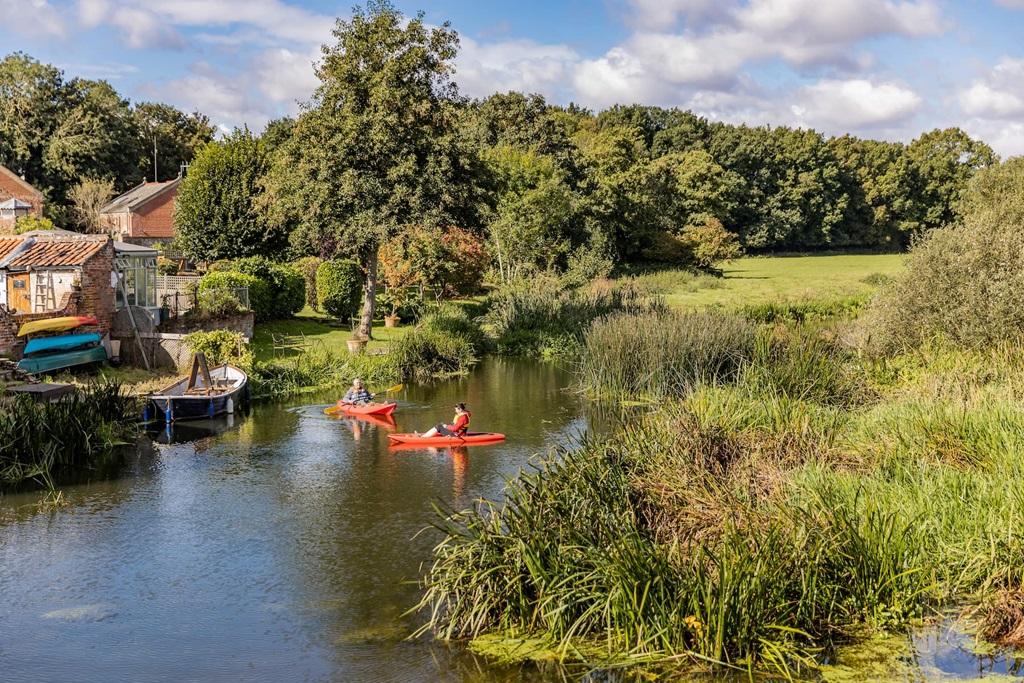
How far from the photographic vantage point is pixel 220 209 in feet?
133

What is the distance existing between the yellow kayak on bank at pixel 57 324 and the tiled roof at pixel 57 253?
72.8 inches

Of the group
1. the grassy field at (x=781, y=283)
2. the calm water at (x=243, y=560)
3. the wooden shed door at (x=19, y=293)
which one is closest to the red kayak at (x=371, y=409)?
the calm water at (x=243, y=560)

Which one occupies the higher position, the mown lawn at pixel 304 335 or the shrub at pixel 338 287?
the shrub at pixel 338 287

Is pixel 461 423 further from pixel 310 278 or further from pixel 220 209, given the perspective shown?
pixel 220 209

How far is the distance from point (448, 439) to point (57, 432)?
25.8 ft

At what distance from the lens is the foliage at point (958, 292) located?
2025 centimetres

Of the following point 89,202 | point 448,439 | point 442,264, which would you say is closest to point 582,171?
point 442,264

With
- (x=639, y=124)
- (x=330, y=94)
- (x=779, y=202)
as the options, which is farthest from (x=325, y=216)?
(x=779, y=202)

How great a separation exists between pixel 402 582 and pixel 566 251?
Answer: 41.0m

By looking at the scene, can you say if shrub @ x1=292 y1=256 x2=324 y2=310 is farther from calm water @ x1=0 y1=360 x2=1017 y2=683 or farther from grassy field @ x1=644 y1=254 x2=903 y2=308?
calm water @ x1=0 y1=360 x2=1017 y2=683

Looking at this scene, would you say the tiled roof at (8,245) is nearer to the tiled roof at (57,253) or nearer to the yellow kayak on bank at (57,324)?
the tiled roof at (57,253)

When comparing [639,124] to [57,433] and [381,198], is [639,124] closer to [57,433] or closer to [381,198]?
[381,198]

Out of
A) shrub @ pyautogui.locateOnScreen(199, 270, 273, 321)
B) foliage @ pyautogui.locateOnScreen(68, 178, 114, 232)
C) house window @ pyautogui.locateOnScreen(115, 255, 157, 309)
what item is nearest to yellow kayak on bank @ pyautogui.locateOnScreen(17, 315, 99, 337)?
house window @ pyautogui.locateOnScreen(115, 255, 157, 309)

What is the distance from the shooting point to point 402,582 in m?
12.4
